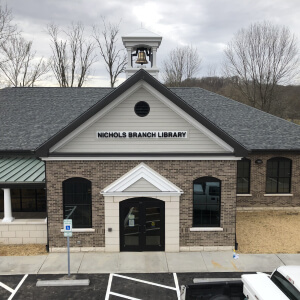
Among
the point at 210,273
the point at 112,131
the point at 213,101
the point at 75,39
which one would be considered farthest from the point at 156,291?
the point at 75,39

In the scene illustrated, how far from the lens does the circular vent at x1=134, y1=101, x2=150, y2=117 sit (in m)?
13.5

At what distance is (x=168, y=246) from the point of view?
45.9 ft

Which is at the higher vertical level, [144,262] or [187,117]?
[187,117]

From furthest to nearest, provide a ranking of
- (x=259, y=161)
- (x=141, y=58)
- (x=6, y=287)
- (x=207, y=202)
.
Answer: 1. (x=259, y=161)
2. (x=141, y=58)
3. (x=207, y=202)
4. (x=6, y=287)

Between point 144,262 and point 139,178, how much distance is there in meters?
3.37

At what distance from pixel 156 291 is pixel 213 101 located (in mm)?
15486

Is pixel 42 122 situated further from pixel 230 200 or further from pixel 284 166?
pixel 284 166

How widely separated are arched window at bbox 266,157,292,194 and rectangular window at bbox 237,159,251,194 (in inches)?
49.2

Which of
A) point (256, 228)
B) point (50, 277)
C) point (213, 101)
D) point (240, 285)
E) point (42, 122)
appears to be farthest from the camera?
point (213, 101)

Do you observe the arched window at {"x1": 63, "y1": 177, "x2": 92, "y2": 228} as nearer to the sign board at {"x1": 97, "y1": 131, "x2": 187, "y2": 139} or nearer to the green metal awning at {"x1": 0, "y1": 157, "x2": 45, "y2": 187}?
the green metal awning at {"x1": 0, "y1": 157, "x2": 45, "y2": 187}

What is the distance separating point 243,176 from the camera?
2039 centimetres

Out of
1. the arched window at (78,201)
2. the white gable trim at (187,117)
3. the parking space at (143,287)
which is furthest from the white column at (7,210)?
the white gable trim at (187,117)

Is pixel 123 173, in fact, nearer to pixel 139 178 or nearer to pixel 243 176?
pixel 139 178

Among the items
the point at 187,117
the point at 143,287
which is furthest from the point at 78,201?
the point at 187,117
